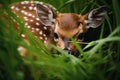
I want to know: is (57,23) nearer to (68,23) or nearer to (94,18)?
(68,23)

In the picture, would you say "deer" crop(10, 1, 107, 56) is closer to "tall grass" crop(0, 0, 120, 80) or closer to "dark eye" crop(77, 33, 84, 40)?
"dark eye" crop(77, 33, 84, 40)

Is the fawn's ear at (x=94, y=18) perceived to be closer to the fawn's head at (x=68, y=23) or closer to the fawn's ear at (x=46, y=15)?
the fawn's head at (x=68, y=23)

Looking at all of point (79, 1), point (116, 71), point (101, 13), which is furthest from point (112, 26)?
point (116, 71)

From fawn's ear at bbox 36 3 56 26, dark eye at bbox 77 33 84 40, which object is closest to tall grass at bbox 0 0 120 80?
dark eye at bbox 77 33 84 40

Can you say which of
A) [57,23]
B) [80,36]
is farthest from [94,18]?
[57,23]

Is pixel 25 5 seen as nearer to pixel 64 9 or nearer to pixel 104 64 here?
pixel 64 9

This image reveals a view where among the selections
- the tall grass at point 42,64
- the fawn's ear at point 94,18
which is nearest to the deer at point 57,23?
the fawn's ear at point 94,18
